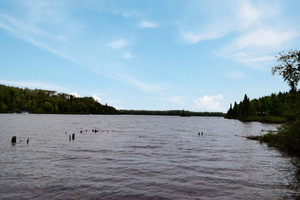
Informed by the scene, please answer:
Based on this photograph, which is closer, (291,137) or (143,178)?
(143,178)

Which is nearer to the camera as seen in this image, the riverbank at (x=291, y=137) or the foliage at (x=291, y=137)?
the foliage at (x=291, y=137)

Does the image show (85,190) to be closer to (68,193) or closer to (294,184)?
(68,193)

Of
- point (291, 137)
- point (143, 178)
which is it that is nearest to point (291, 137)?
point (291, 137)

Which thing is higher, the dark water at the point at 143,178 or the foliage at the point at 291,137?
the foliage at the point at 291,137

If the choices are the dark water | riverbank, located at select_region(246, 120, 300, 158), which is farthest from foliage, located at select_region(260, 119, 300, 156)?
the dark water

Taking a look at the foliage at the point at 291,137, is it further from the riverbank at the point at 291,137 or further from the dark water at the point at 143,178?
the dark water at the point at 143,178

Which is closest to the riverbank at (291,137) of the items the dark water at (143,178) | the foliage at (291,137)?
the foliage at (291,137)

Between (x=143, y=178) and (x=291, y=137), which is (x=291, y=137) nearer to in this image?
(x=291, y=137)

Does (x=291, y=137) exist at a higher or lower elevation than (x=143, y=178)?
higher

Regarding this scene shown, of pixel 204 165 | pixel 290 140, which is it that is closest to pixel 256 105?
pixel 290 140

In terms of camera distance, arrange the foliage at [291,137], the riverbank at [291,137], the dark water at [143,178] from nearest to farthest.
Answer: the dark water at [143,178] < the foliage at [291,137] < the riverbank at [291,137]

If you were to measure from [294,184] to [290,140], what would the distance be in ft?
47.5

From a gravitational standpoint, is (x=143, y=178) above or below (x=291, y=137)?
below

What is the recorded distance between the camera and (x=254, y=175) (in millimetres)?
17172
